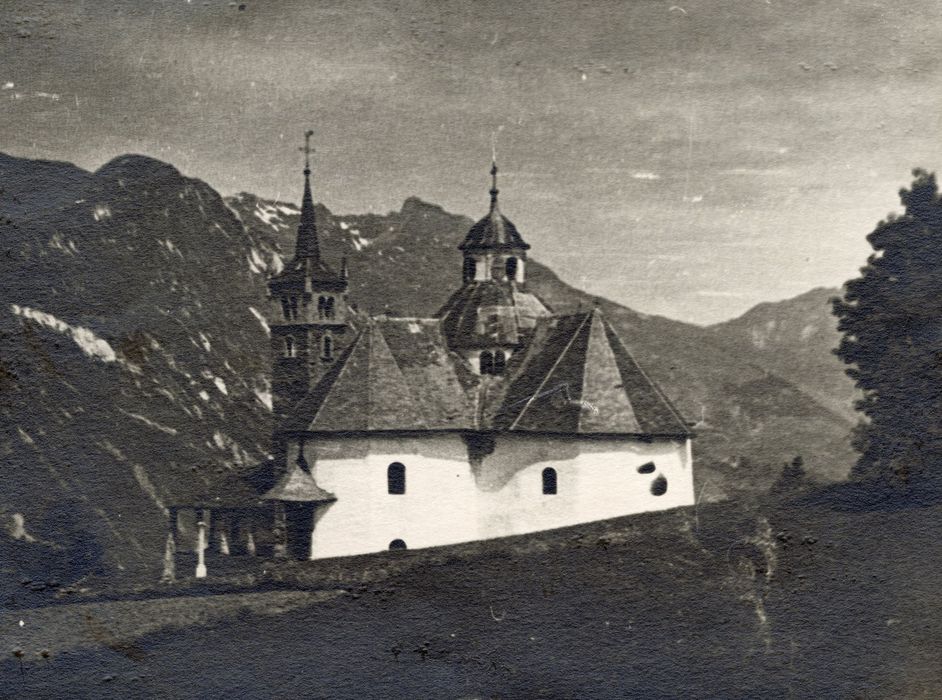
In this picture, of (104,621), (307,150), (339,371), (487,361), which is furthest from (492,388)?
(104,621)

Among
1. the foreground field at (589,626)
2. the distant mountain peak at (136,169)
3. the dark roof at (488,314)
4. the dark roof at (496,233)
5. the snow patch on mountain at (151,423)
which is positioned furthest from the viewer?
the dark roof at (488,314)

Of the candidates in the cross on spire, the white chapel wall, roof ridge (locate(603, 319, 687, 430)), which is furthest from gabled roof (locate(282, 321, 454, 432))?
roof ridge (locate(603, 319, 687, 430))

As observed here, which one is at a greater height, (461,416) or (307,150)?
(307,150)

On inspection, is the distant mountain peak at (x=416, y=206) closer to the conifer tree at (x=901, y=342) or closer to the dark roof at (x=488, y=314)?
the dark roof at (x=488, y=314)

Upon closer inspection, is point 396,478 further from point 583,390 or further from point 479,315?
point 583,390

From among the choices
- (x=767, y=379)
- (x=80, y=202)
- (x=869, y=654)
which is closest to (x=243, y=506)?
(x=80, y=202)

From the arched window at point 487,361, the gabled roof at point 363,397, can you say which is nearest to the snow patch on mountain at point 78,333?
the gabled roof at point 363,397
